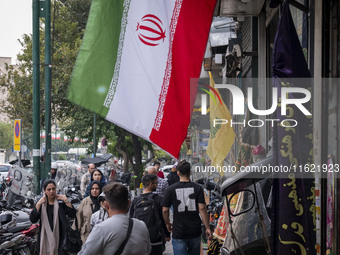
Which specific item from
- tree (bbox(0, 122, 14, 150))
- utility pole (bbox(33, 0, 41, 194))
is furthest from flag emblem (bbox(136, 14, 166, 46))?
tree (bbox(0, 122, 14, 150))

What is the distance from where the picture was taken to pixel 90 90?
4.95m

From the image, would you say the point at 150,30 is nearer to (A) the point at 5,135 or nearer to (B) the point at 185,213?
(B) the point at 185,213

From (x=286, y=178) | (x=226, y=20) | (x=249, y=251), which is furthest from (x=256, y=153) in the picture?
(x=226, y=20)

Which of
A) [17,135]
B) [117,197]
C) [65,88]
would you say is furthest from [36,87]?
[65,88]

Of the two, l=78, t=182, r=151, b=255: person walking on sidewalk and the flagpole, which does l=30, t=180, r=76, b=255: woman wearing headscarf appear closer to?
l=78, t=182, r=151, b=255: person walking on sidewalk

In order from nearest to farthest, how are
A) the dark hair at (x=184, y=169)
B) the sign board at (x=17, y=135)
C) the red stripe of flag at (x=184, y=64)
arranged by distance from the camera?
1. the red stripe of flag at (x=184, y=64)
2. the dark hair at (x=184, y=169)
3. the sign board at (x=17, y=135)

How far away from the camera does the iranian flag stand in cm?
501

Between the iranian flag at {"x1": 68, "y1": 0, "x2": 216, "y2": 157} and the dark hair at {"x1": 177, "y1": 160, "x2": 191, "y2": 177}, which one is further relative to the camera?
the dark hair at {"x1": 177, "y1": 160, "x2": 191, "y2": 177}

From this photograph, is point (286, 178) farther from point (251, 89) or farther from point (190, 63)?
point (251, 89)

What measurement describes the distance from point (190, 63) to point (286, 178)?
1.24m

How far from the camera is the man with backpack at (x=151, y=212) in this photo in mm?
8602

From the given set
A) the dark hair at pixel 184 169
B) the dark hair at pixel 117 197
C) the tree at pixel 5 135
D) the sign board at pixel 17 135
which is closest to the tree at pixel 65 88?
the sign board at pixel 17 135

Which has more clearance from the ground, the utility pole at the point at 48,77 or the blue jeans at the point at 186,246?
the utility pole at the point at 48,77

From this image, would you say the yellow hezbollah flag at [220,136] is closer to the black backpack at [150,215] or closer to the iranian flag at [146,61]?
the black backpack at [150,215]
